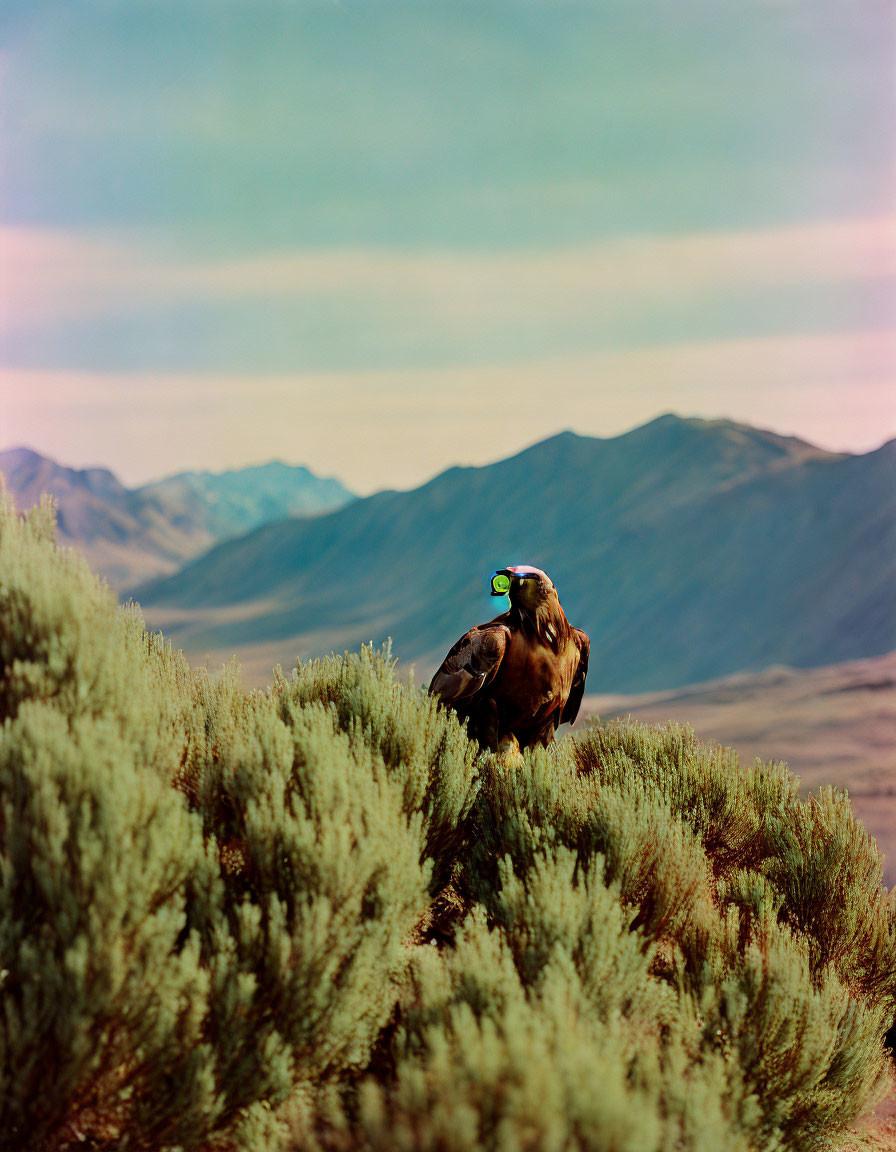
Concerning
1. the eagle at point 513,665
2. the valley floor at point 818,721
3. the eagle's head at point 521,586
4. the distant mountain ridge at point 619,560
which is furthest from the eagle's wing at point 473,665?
the distant mountain ridge at point 619,560

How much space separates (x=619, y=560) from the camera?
377 feet

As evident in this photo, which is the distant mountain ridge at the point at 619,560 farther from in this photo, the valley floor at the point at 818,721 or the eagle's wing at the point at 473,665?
the eagle's wing at the point at 473,665

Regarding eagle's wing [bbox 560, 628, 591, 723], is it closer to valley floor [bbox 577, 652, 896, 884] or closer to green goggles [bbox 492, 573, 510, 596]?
green goggles [bbox 492, 573, 510, 596]

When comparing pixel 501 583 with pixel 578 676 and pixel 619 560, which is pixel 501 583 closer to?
pixel 578 676

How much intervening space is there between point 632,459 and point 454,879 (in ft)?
425

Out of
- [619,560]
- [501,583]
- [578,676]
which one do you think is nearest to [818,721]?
[578,676]

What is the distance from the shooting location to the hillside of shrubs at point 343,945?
3.40 m

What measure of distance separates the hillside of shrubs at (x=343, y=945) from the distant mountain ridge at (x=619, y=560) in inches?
2633

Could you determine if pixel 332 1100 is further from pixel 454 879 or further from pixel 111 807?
pixel 454 879

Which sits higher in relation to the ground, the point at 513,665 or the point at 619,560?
the point at 619,560

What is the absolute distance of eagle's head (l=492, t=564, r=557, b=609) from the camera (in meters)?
5.46

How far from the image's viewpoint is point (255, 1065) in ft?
12.1

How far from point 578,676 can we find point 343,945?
267cm

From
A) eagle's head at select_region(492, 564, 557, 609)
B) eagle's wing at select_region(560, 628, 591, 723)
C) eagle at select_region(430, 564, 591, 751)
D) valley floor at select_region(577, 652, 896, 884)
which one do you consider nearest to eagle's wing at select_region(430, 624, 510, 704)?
eagle at select_region(430, 564, 591, 751)
